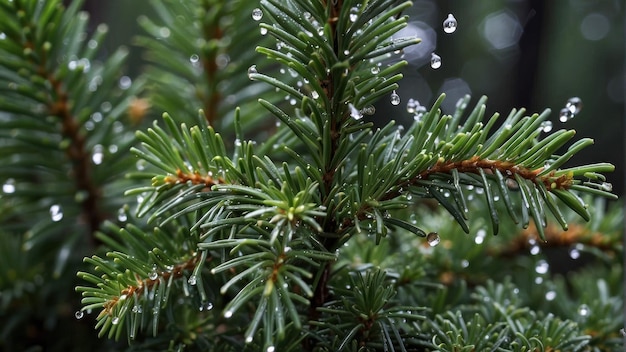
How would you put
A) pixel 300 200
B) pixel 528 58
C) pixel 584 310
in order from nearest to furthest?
pixel 300 200 → pixel 584 310 → pixel 528 58

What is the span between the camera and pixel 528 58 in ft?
3.86

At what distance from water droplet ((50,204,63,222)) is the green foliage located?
1 centimetres

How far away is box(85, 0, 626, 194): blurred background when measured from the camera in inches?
45.8

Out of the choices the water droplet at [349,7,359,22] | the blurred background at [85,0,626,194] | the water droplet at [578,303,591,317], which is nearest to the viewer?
the water droplet at [349,7,359,22]

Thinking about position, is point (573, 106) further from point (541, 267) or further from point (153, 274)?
point (153, 274)

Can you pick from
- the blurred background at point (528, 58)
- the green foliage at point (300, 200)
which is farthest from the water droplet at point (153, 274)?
the blurred background at point (528, 58)

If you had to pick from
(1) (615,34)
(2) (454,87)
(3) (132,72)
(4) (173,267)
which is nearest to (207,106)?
(4) (173,267)

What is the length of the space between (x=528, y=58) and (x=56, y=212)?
1.02 meters

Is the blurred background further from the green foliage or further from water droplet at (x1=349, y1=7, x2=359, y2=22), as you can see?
water droplet at (x1=349, y1=7, x2=359, y2=22)

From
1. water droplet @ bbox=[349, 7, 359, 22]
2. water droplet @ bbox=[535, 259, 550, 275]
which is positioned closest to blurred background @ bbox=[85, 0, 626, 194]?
water droplet @ bbox=[535, 259, 550, 275]

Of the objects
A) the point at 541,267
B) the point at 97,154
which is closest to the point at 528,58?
the point at 541,267

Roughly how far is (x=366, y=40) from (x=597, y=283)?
13.5 inches

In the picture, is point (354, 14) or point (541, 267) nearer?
point (354, 14)

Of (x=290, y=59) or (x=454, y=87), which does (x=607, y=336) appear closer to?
(x=290, y=59)
